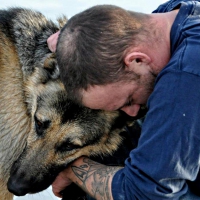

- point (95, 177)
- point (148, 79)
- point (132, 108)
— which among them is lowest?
point (95, 177)

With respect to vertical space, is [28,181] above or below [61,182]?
above

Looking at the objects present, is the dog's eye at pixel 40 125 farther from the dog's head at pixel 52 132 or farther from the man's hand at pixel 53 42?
the man's hand at pixel 53 42

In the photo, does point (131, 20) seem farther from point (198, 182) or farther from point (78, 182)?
point (78, 182)

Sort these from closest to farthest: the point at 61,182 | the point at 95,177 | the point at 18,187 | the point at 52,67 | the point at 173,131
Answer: the point at 173,131 < the point at 95,177 < the point at 18,187 < the point at 52,67 < the point at 61,182

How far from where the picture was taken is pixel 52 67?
9.86 feet

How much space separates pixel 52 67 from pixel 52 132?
0.50m

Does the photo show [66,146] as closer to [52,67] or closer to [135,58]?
[52,67]

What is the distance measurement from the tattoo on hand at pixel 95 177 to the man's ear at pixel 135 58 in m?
0.82

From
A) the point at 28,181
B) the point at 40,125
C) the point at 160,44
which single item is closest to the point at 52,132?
the point at 40,125

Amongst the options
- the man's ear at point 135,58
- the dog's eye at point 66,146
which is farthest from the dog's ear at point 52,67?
the man's ear at point 135,58

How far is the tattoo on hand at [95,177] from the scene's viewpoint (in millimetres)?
2570

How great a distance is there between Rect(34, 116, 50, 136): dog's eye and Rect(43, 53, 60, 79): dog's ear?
1.15 ft

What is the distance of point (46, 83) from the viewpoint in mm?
3062

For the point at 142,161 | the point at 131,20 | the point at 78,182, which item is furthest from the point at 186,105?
the point at 78,182
